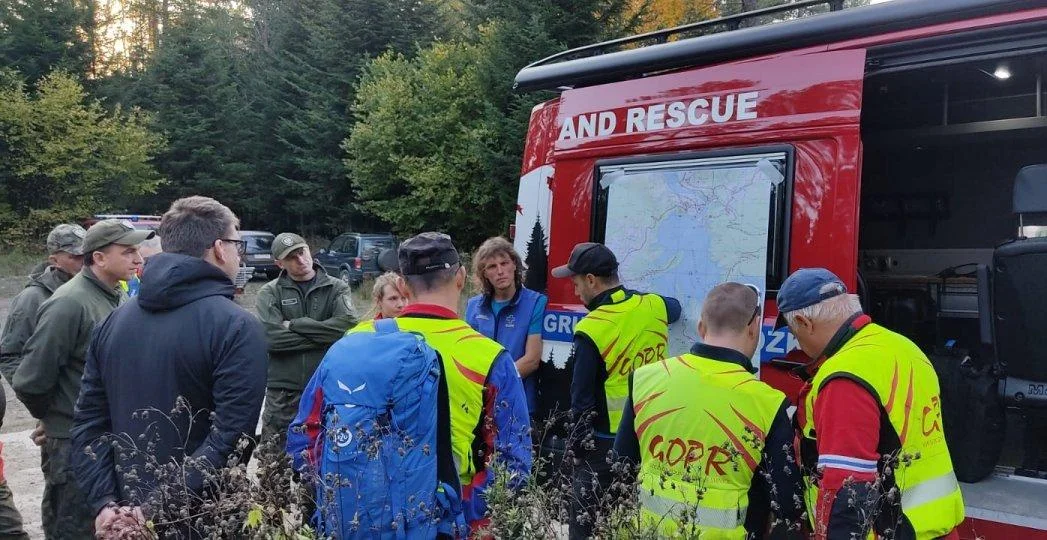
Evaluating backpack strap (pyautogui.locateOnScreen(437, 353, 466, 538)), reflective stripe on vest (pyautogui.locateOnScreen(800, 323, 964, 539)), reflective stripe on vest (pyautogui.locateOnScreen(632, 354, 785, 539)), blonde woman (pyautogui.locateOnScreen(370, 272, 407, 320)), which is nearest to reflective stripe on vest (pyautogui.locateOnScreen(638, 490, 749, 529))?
reflective stripe on vest (pyautogui.locateOnScreen(632, 354, 785, 539))

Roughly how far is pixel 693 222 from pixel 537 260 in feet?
3.58

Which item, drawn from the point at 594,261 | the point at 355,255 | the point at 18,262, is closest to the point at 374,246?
the point at 355,255

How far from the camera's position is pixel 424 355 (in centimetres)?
221

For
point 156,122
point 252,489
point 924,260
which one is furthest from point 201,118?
point 252,489

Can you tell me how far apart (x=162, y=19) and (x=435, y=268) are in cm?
4079

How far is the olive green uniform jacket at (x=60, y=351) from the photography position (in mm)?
3566

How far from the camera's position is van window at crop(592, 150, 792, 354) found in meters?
3.32

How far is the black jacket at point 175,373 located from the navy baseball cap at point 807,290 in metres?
1.79

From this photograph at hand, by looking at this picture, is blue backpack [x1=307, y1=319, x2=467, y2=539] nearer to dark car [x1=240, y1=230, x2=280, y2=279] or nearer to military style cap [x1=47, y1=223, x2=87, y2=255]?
military style cap [x1=47, y1=223, x2=87, y2=255]

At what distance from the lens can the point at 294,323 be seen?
469 cm

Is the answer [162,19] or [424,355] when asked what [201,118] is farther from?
[424,355]

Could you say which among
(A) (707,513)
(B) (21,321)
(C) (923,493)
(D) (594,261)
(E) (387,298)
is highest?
(D) (594,261)

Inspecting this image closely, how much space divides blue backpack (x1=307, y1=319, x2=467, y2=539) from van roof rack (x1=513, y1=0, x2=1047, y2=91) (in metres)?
2.22

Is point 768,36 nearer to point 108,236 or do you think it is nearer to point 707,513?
point 707,513
